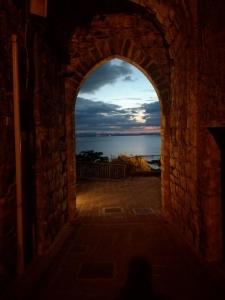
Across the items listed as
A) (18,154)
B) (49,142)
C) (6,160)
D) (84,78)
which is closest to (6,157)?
(6,160)

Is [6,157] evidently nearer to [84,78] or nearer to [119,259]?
[119,259]

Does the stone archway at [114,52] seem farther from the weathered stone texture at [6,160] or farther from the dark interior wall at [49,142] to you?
the weathered stone texture at [6,160]

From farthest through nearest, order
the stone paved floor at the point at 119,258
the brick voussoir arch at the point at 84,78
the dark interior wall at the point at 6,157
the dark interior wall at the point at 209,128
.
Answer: the brick voussoir arch at the point at 84,78
the dark interior wall at the point at 209,128
the stone paved floor at the point at 119,258
the dark interior wall at the point at 6,157

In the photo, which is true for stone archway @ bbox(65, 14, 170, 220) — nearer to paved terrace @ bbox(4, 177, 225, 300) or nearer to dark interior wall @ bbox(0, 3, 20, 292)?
paved terrace @ bbox(4, 177, 225, 300)

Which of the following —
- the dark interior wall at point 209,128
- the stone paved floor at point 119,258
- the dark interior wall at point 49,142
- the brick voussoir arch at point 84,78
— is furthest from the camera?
the brick voussoir arch at point 84,78

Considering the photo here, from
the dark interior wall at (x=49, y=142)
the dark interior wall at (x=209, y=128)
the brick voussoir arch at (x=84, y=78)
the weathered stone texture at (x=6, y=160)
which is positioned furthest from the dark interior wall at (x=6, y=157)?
the brick voussoir arch at (x=84, y=78)

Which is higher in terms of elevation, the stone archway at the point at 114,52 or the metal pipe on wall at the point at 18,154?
the stone archway at the point at 114,52

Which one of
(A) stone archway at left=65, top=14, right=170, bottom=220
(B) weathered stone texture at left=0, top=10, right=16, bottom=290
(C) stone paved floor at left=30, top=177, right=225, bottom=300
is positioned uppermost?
(A) stone archway at left=65, top=14, right=170, bottom=220

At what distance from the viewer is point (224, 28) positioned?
3791mm

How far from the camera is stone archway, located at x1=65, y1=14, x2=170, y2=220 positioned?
7168 mm

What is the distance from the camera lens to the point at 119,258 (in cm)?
450

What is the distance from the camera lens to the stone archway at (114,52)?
7168 millimetres

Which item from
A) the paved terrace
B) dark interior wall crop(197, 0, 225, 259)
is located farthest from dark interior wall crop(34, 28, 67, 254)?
dark interior wall crop(197, 0, 225, 259)

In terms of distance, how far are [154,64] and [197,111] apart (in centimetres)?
326
